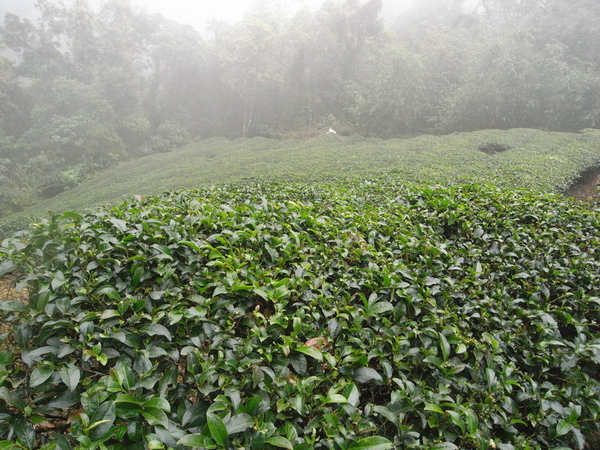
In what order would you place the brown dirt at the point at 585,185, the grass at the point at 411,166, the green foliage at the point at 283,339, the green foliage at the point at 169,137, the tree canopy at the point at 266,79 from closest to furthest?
the green foliage at the point at 283,339 < the grass at the point at 411,166 < the brown dirt at the point at 585,185 < the tree canopy at the point at 266,79 < the green foliage at the point at 169,137

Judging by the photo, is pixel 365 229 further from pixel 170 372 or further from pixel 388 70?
pixel 388 70

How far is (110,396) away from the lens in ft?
3.83

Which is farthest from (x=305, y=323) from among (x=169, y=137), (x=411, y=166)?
(x=169, y=137)

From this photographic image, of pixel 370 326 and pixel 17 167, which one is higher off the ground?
Answer: pixel 370 326

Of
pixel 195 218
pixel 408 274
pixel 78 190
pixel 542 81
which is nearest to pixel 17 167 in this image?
pixel 78 190

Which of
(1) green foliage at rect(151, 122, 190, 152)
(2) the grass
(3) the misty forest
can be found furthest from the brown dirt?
(1) green foliage at rect(151, 122, 190, 152)

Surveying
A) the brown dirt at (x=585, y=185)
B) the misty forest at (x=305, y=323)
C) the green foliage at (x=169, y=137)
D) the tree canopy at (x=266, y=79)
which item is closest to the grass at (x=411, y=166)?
the brown dirt at (x=585, y=185)

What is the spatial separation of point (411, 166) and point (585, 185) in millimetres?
5113

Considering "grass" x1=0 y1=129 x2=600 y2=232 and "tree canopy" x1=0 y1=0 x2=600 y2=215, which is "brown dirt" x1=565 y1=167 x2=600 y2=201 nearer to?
"grass" x1=0 y1=129 x2=600 y2=232

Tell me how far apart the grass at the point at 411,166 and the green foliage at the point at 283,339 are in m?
3.98

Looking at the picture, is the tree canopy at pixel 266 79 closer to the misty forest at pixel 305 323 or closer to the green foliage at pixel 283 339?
the misty forest at pixel 305 323

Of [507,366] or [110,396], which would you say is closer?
[110,396]

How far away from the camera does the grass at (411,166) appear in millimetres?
7238

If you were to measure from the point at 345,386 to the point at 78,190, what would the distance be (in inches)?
678
